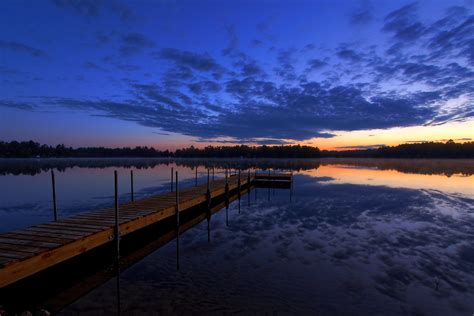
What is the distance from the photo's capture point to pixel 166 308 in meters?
5.60

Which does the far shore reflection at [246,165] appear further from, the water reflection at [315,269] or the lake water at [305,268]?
the water reflection at [315,269]

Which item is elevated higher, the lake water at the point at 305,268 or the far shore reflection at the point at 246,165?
the far shore reflection at the point at 246,165

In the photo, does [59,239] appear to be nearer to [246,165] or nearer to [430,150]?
[246,165]

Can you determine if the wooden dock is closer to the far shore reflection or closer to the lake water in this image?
the lake water

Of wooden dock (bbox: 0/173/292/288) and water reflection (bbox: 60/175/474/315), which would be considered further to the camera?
water reflection (bbox: 60/175/474/315)

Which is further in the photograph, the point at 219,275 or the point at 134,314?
the point at 219,275

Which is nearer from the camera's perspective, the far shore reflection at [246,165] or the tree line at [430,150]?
the far shore reflection at [246,165]

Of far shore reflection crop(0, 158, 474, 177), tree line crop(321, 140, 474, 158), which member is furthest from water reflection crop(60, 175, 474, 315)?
tree line crop(321, 140, 474, 158)

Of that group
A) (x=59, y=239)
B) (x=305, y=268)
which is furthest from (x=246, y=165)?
(x=59, y=239)

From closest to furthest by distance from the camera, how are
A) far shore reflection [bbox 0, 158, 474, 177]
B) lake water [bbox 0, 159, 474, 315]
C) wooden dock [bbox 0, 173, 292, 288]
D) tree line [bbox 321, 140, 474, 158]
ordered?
wooden dock [bbox 0, 173, 292, 288], lake water [bbox 0, 159, 474, 315], far shore reflection [bbox 0, 158, 474, 177], tree line [bbox 321, 140, 474, 158]

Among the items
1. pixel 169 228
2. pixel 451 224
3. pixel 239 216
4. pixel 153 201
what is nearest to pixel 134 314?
pixel 169 228

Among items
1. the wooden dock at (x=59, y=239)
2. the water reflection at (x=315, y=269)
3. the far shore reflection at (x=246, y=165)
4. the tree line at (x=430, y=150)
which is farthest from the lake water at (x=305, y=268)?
the tree line at (x=430, y=150)

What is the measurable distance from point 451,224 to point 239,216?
10.6m

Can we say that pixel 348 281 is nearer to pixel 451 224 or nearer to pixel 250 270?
pixel 250 270
